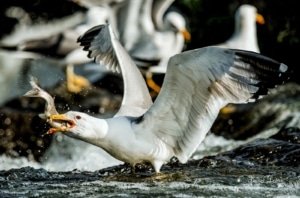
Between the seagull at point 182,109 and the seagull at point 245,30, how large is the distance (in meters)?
4.40

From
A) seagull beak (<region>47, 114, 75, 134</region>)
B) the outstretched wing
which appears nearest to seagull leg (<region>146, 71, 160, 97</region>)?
the outstretched wing

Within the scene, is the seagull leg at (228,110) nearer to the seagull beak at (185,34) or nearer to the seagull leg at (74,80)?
the seagull beak at (185,34)

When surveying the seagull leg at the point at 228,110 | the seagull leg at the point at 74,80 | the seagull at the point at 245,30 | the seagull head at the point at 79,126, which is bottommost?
the seagull leg at the point at 228,110

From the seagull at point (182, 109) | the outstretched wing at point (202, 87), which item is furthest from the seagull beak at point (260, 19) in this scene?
the outstretched wing at point (202, 87)

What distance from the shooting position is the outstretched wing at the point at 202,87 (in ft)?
18.4

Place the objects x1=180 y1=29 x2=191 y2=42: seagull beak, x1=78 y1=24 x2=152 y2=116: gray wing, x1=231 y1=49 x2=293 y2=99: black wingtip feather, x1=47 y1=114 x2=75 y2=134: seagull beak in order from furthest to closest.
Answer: x1=180 y1=29 x2=191 y2=42: seagull beak → x1=78 y1=24 x2=152 y2=116: gray wing → x1=47 y1=114 x2=75 y2=134: seagull beak → x1=231 y1=49 x2=293 y2=99: black wingtip feather

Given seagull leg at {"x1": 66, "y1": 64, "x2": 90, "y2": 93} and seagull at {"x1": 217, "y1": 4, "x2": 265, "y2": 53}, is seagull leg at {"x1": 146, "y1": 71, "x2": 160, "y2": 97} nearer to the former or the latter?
seagull leg at {"x1": 66, "y1": 64, "x2": 90, "y2": 93}

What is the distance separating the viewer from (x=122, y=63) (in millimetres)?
6668

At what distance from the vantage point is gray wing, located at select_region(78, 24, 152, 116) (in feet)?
21.3

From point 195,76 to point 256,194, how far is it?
0.79 metres

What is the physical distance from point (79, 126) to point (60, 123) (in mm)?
118

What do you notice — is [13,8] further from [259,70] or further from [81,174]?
[259,70]

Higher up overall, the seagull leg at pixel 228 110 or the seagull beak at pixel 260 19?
the seagull beak at pixel 260 19

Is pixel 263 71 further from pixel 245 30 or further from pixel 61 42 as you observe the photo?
pixel 61 42
